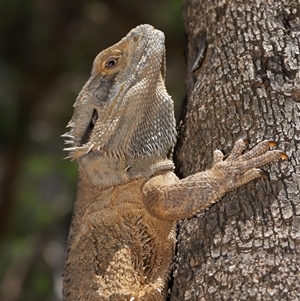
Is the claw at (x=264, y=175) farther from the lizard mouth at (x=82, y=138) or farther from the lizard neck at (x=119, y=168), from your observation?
the lizard mouth at (x=82, y=138)

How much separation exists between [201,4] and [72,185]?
10074mm

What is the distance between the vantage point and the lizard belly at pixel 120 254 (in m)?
3.94

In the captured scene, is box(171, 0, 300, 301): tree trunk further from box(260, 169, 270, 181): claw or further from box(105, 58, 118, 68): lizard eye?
box(105, 58, 118, 68): lizard eye

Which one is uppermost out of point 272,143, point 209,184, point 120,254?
point 272,143

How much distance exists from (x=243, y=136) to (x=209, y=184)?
0.38 m

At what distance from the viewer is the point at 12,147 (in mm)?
11352

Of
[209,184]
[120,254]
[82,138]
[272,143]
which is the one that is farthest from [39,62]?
[272,143]

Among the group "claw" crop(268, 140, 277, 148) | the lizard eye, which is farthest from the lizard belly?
the lizard eye

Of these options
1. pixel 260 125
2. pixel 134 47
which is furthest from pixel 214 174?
pixel 134 47

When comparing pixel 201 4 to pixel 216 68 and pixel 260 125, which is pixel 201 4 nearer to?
pixel 216 68

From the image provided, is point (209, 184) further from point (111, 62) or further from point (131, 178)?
point (111, 62)

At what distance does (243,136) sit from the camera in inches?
150

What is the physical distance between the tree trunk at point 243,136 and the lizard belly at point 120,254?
0.95 ft

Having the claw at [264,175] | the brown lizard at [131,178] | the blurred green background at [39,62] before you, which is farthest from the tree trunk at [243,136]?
the blurred green background at [39,62]
